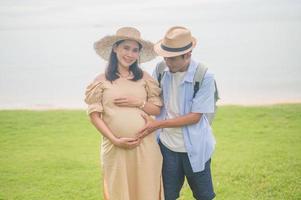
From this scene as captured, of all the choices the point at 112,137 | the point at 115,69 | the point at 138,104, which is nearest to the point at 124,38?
the point at 115,69

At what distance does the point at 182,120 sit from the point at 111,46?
695mm

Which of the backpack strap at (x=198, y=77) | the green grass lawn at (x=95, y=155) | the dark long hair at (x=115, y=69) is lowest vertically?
the green grass lawn at (x=95, y=155)

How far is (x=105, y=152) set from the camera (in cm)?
351

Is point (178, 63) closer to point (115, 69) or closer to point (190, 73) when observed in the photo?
point (190, 73)

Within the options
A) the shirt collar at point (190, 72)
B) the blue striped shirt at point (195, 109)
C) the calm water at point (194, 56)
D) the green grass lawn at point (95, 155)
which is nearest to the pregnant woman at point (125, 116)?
the blue striped shirt at point (195, 109)

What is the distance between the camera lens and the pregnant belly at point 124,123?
3.43 metres

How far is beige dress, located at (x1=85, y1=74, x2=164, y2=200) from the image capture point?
3.41m

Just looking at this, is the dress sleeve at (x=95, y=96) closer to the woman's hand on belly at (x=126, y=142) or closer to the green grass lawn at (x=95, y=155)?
the woman's hand on belly at (x=126, y=142)

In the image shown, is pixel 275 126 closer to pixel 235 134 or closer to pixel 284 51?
pixel 235 134

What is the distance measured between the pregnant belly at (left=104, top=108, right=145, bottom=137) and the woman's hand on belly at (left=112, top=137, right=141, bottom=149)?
0.16ft

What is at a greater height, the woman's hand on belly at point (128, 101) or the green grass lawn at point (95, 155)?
the woman's hand on belly at point (128, 101)

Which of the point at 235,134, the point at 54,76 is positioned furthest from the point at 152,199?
the point at 54,76

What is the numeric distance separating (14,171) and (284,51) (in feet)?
29.5

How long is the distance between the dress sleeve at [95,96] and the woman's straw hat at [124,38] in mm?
291
